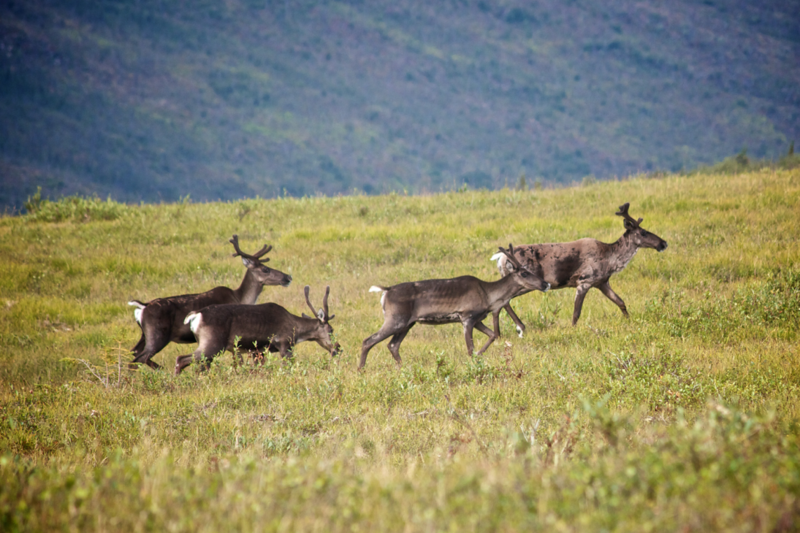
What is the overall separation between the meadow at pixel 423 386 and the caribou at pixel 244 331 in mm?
360

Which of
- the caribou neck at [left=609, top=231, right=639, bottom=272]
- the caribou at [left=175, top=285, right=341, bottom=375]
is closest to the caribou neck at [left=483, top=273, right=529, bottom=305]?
the caribou at [left=175, top=285, right=341, bottom=375]

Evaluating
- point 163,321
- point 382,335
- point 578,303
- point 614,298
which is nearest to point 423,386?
point 382,335

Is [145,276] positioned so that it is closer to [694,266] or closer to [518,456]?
[694,266]

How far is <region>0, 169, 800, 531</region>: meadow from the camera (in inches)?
143

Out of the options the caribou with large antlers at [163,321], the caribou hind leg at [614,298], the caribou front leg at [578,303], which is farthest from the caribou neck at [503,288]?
the caribou with large antlers at [163,321]

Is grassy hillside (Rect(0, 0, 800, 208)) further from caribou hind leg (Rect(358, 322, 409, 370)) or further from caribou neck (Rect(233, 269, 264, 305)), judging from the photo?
caribou hind leg (Rect(358, 322, 409, 370))

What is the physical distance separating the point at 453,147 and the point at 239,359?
6663 inches

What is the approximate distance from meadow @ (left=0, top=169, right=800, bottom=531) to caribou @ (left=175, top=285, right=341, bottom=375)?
360mm

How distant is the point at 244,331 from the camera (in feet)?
33.6

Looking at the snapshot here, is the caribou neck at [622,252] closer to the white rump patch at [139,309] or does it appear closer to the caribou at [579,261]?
the caribou at [579,261]

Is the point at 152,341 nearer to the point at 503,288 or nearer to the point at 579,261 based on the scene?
the point at 503,288

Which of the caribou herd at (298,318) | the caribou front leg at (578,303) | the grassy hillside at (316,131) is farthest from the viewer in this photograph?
the grassy hillside at (316,131)

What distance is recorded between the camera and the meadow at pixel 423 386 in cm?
363

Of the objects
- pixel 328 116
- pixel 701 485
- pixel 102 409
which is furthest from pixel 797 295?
pixel 328 116
